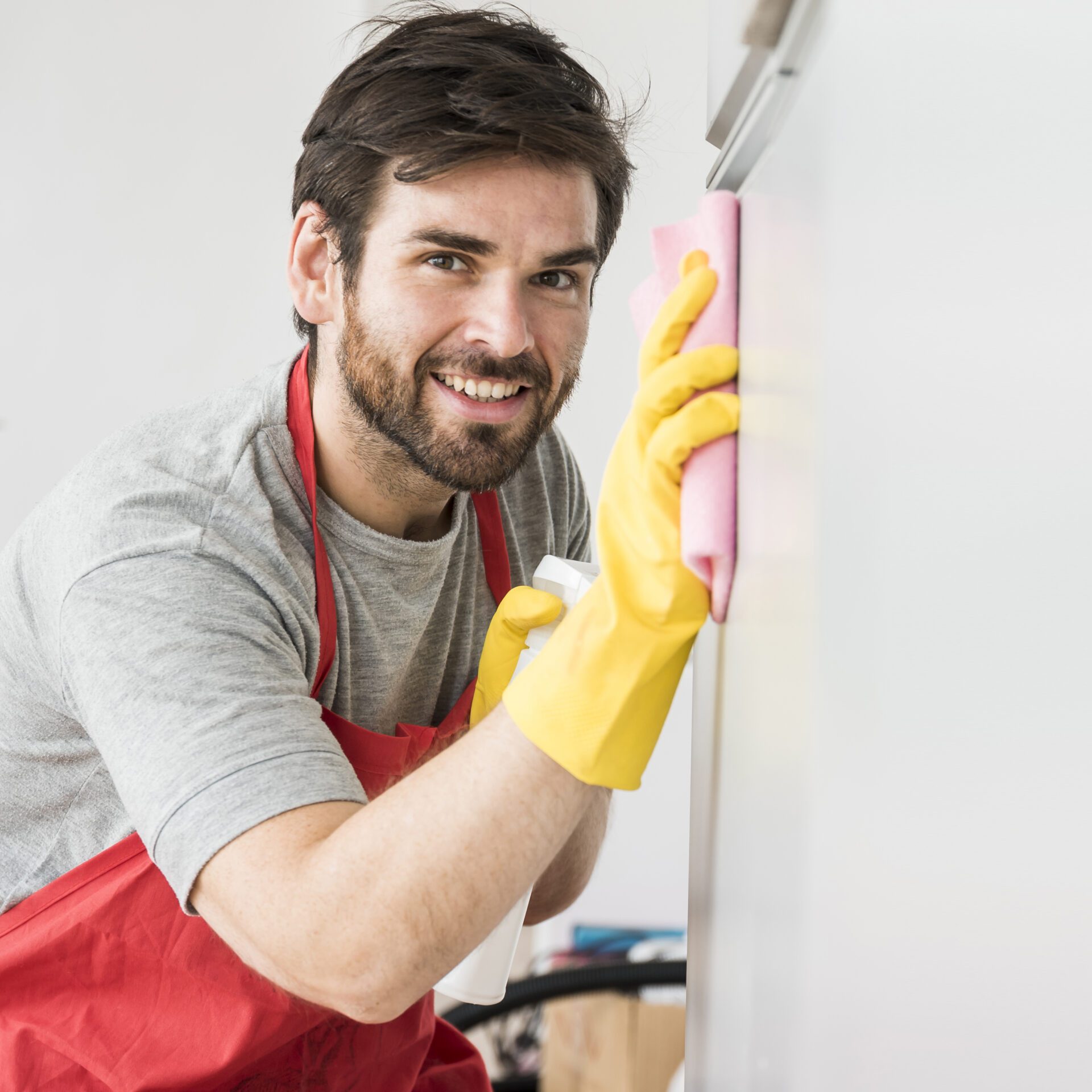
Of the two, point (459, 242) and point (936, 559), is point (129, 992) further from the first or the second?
point (936, 559)

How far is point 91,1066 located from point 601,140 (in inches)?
42.6

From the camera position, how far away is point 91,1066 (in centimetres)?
97

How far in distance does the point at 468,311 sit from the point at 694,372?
0.53 meters

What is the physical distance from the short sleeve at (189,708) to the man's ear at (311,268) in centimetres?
46

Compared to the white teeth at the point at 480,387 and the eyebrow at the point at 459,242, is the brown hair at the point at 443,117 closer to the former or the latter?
the eyebrow at the point at 459,242

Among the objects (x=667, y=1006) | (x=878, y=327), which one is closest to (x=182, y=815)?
(x=878, y=327)

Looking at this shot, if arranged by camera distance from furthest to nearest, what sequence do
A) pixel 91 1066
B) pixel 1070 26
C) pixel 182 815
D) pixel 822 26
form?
pixel 91 1066
pixel 182 815
pixel 822 26
pixel 1070 26

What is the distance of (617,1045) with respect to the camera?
1.88 metres

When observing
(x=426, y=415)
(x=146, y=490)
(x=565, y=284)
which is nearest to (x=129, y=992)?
(x=146, y=490)

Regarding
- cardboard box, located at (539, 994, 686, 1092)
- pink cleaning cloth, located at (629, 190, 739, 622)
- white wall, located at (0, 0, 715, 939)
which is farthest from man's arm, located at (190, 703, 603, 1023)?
white wall, located at (0, 0, 715, 939)

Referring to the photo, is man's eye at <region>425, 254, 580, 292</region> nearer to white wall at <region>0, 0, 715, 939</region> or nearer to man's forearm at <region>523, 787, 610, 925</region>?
man's forearm at <region>523, 787, 610, 925</region>

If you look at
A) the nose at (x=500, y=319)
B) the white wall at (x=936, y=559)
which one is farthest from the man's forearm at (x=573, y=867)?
the white wall at (x=936, y=559)

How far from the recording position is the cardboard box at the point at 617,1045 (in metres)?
1.86

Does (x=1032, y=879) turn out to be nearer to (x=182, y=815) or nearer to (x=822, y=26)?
(x=822, y=26)
